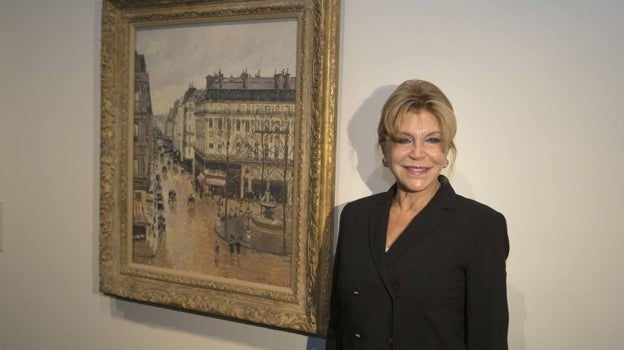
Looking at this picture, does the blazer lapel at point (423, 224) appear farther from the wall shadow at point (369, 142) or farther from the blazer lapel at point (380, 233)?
the wall shadow at point (369, 142)

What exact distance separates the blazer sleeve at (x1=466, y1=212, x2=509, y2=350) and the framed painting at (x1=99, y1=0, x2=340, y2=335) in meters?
0.53

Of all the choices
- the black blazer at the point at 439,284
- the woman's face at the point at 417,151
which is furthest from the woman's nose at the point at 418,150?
the black blazer at the point at 439,284

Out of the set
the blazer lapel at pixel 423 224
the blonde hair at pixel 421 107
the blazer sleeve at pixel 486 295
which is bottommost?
the blazer sleeve at pixel 486 295

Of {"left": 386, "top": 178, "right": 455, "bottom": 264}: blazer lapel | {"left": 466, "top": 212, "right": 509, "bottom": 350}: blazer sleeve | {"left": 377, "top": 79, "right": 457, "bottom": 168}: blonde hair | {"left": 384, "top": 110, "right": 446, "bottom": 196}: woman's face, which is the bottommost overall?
{"left": 466, "top": 212, "right": 509, "bottom": 350}: blazer sleeve

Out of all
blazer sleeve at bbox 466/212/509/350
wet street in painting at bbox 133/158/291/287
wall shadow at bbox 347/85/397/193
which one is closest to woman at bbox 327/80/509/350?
blazer sleeve at bbox 466/212/509/350

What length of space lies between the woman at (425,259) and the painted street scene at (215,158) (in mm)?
437

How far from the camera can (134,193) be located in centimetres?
196

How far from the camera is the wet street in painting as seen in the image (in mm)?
1736

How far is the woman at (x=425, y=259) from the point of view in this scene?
1220mm

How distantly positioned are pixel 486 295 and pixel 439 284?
11 centimetres

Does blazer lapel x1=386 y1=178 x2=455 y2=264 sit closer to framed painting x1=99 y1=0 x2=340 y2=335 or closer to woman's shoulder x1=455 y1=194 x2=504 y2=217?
woman's shoulder x1=455 y1=194 x2=504 y2=217
